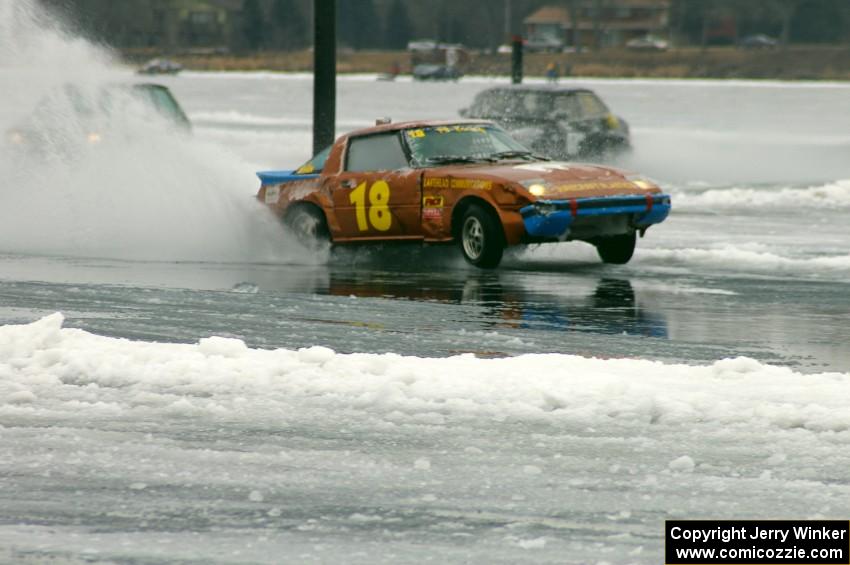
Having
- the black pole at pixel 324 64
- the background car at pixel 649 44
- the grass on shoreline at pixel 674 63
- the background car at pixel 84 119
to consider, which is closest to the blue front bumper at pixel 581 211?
the black pole at pixel 324 64

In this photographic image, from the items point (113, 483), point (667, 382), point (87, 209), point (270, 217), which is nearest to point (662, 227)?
point (270, 217)

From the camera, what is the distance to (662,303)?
11.1m

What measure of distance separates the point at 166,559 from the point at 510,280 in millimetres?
7704

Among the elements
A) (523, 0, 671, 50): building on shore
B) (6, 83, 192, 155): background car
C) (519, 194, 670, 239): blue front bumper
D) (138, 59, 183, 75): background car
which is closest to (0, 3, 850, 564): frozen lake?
(519, 194, 670, 239): blue front bumper

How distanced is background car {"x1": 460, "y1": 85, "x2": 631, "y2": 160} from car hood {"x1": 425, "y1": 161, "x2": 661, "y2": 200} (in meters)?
11.5

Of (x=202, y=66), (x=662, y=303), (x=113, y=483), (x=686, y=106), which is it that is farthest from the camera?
(x=202, y=66)

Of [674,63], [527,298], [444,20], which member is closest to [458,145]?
[527,298]

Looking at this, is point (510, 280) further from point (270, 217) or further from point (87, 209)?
point (87, 209)

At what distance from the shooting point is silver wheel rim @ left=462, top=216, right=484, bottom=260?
42.3 feet

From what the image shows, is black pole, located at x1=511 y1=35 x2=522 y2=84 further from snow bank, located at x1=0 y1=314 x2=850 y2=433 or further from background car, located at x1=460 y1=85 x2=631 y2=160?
snow bank, located at x1=0 y1=314 x2=850 y2=433

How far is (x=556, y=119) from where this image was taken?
2494 centimetres

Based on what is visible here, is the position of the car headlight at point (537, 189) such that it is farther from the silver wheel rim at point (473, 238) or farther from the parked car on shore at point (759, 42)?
the parked car on shore at point (759, 42)

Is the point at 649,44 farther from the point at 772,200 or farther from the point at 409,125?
the point at 409,125

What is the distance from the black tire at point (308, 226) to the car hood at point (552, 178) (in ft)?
4.96
